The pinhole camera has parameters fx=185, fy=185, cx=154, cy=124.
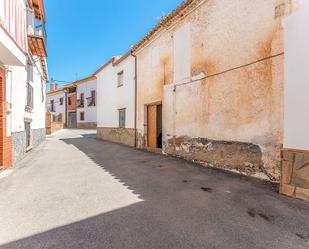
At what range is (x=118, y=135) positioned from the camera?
521 inches

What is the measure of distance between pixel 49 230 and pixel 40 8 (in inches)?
444

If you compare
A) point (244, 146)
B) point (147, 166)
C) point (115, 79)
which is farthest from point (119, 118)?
point (244, 146)

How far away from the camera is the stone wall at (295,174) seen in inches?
138

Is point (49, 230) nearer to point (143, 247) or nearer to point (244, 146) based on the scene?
point (143, 247)

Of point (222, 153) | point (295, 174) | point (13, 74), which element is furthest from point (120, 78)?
point (295, 174)

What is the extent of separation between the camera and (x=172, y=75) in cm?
810

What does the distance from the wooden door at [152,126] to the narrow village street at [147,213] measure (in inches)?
184

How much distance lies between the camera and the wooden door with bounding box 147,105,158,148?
9.77 meters

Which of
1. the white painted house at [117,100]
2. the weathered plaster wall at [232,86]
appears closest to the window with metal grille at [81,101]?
the white painted house at [117,100]

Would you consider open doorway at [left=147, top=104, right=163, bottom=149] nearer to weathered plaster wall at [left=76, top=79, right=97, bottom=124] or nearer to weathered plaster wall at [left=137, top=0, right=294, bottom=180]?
weathered plaster wall at [left=137, top=0, right=294, bottom=180]

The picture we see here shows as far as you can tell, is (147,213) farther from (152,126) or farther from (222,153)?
(152,126)

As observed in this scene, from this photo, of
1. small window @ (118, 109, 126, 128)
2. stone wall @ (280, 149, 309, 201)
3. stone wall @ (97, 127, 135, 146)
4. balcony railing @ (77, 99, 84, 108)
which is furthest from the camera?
balcony railing @ (77, 99, 84, 108)

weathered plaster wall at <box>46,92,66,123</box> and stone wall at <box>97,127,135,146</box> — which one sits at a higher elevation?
weathered plaster wall at <box>46,92,66,123</box>

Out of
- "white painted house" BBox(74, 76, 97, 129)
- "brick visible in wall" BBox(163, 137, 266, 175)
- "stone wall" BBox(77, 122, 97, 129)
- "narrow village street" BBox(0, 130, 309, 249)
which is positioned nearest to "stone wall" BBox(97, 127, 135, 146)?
"brick visible in wall" BBox(163, 137, 266, 175)
